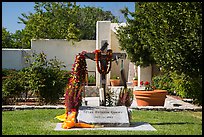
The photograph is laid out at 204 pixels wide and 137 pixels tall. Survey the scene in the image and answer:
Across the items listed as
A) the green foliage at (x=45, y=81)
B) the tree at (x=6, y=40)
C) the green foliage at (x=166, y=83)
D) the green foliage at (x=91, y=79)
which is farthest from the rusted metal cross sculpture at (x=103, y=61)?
the tree at (x=6, y=40)

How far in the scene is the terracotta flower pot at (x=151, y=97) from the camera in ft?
46.4

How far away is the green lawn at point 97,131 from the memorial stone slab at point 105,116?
656 mm

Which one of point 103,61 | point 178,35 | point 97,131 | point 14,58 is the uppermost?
point 14,58

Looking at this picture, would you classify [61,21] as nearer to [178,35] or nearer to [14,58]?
[14,58]

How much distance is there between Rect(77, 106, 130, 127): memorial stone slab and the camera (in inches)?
356

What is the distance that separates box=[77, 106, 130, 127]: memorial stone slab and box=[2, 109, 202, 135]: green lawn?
2.15 feet

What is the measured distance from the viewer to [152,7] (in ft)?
36.5

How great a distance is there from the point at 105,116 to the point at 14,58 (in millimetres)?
16251

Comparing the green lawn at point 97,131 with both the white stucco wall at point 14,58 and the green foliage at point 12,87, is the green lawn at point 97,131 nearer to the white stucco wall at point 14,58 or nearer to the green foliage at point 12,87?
the green foliage at point 12,87

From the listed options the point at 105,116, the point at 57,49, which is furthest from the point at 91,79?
the point at 105,116

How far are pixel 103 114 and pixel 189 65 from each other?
275cm

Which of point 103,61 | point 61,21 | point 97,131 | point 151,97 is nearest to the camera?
point 97,131

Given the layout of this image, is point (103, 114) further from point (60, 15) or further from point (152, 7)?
point (60, 15)

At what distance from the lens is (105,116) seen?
9188 millimetres
